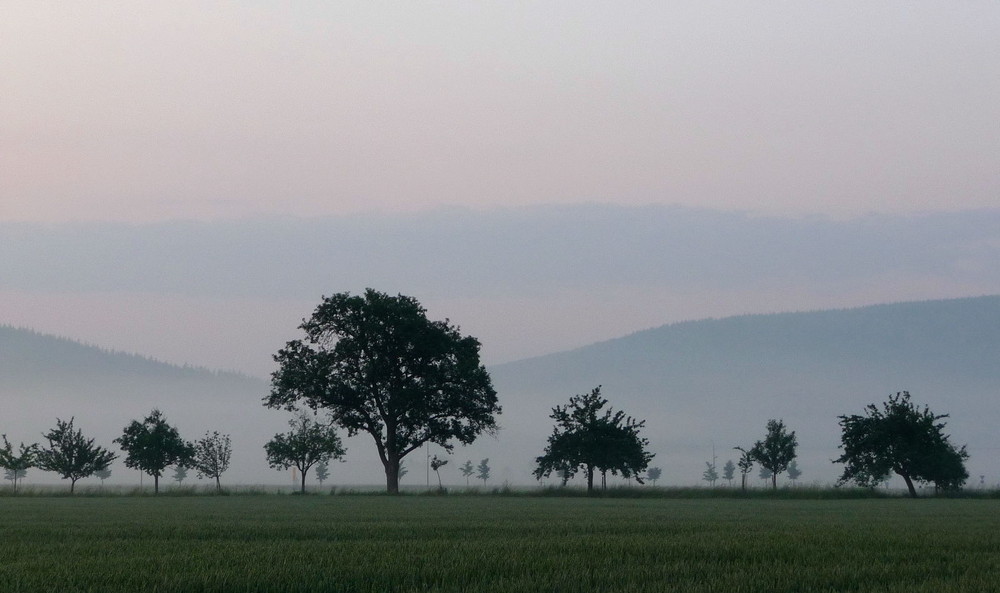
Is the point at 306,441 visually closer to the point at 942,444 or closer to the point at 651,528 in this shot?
the point at 942,444

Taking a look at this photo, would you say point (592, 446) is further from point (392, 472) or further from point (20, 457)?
point (20, 457)

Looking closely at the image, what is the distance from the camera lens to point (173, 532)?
1727cm

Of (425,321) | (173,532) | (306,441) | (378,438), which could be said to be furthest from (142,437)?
(173,532)

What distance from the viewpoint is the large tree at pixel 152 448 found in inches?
3492

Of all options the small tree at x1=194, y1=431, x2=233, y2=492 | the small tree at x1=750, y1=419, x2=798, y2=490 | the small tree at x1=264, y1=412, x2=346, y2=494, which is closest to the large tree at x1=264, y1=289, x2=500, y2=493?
the small tree at x1=264, y1=412, x2=346, y2=494

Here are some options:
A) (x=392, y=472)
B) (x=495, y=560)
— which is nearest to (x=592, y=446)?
(x=392, y=472)

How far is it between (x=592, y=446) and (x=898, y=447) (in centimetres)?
2172

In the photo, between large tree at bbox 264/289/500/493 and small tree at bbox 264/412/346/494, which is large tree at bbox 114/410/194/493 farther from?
large tree at bbox 264/289/500/493

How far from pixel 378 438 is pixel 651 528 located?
61668mm

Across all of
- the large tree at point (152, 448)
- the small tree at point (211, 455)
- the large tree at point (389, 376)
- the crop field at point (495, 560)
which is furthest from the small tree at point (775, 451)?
the crop field at point (495, 560)

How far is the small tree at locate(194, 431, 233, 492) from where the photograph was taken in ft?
315

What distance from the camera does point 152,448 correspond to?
89000 mm

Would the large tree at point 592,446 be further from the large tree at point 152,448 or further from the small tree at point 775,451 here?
the large tree at point 152,448

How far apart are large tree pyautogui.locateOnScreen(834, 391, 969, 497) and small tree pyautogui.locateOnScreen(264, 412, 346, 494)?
40.0 metres
